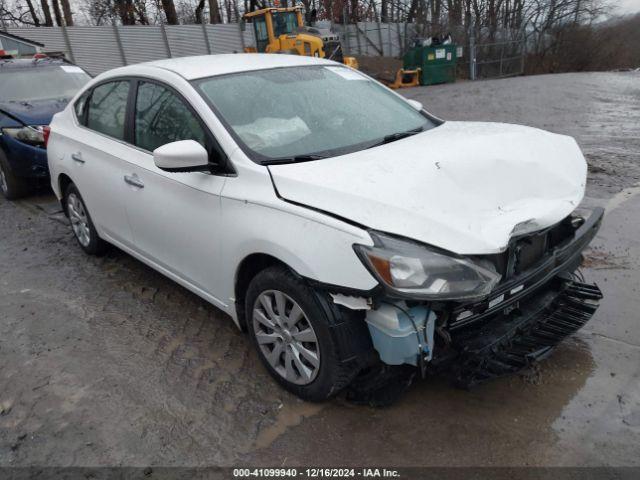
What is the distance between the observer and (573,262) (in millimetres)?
2916

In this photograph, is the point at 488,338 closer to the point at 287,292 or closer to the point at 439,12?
the point at 287,292

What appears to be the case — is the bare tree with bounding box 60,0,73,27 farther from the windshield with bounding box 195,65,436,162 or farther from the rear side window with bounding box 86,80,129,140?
the windshield with bounding box 195,65,436,162

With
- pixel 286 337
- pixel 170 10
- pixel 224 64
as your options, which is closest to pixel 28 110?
pixel 224 64

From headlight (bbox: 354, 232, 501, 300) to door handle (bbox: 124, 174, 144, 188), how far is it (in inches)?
75.7

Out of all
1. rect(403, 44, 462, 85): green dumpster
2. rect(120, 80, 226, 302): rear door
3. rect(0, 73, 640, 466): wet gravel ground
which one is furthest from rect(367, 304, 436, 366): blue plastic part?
rect(403, 44, 462, 85): green dumpster

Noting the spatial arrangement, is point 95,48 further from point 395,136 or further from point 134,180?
point 395,136

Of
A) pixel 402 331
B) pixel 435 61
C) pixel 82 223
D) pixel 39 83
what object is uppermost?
pixel 39 83

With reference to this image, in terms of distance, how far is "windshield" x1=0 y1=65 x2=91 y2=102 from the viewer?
279 inches

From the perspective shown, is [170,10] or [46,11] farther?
[46,11]

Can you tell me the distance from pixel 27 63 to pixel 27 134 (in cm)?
191

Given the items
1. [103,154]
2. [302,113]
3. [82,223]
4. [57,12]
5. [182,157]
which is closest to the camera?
[182,157]

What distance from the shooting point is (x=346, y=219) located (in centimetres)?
229

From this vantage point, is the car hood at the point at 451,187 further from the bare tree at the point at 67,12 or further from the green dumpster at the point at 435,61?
the bare tree at the point at 67,12

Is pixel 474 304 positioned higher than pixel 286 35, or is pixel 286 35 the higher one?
pixel 286 35
